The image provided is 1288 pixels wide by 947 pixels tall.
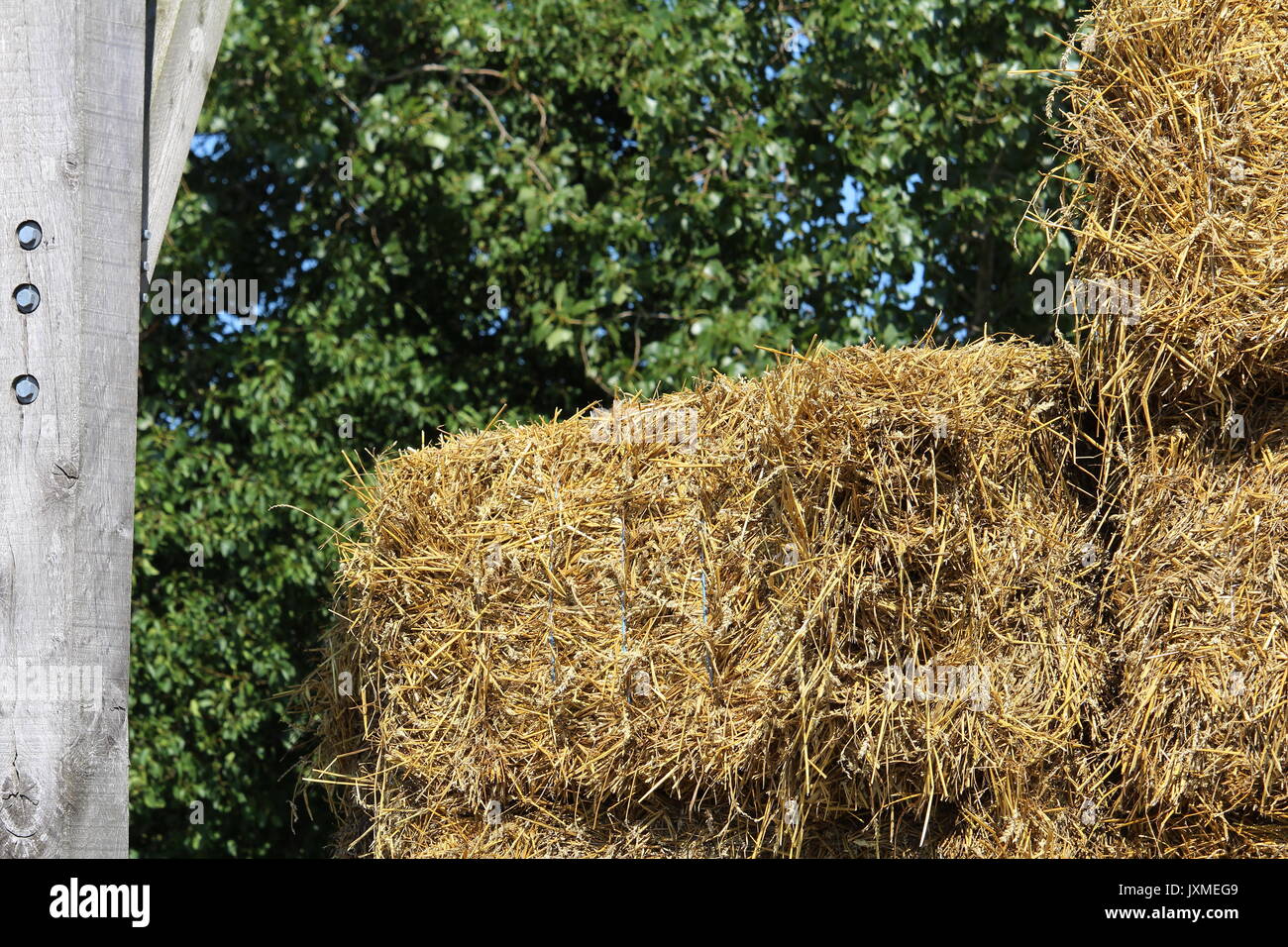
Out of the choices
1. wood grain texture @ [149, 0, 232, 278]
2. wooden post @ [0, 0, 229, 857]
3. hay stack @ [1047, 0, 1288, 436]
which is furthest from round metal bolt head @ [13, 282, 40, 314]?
hay stack @ [1047, 0, 1288, 436]

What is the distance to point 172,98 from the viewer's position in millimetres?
2971

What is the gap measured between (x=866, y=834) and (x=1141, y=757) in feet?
2.24

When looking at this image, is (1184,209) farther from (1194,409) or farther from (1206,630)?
(1206,630)

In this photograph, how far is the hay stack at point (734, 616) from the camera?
9.77 ft

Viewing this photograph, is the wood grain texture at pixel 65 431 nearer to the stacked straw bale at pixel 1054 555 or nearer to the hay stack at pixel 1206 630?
the stacked straw bale at pixel 1054 555

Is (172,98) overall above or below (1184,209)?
above

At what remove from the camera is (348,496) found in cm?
654

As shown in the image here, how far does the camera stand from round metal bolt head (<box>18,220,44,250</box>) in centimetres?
253

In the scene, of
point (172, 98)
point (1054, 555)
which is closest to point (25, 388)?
point (172, 98)

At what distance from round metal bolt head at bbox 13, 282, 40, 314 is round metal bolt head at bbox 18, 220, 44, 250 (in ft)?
0.27

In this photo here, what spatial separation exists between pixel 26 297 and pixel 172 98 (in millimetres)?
711

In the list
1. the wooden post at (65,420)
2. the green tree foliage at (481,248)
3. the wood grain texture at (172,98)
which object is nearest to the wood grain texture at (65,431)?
the wooden post at (65,420)
